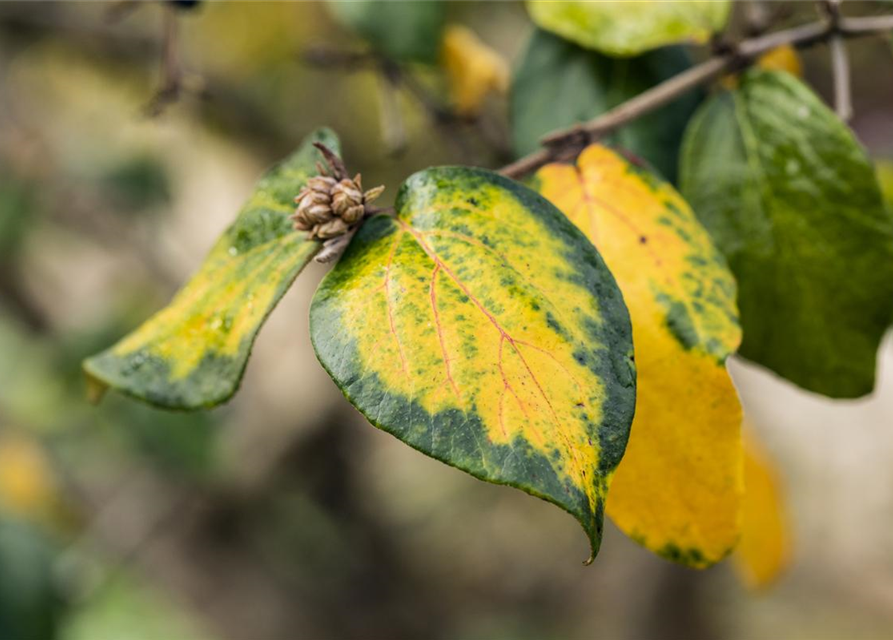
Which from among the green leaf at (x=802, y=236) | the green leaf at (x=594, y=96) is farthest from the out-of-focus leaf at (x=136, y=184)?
the green leaf at (x=802, y=236)

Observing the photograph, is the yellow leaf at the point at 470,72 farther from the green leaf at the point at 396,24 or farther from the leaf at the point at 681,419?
the leaf at the point at 681,419

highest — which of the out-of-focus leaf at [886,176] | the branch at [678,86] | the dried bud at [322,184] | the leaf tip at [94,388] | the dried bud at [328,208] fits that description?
the dried bud at [322,184]

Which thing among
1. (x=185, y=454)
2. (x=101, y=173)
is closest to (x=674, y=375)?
(x=185, y=454)

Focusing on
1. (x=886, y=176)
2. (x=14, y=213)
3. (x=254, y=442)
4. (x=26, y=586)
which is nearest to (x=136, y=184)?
(x=14, y=213)

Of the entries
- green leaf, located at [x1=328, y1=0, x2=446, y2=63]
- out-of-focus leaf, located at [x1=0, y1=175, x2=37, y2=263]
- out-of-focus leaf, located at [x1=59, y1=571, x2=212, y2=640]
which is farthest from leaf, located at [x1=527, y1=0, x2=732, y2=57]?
out-of-focus leaf, located at [x1=59, y1=571, x2=212, y2=640]

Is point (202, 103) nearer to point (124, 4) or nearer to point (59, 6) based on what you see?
point (59, 6)

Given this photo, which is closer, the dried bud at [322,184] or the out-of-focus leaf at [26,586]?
the dried bud at [322,184]
